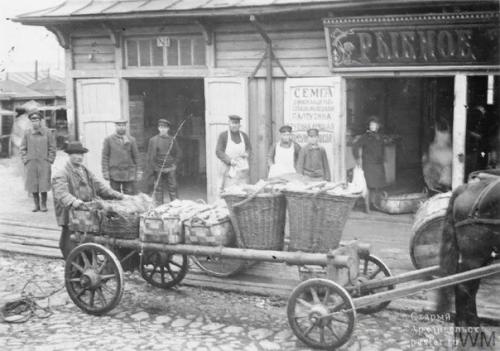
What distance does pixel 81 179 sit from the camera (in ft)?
23.1

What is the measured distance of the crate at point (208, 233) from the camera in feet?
19.8

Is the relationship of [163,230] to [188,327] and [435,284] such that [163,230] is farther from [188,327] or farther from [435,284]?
[435,284]

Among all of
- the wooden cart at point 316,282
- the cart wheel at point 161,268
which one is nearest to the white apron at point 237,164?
the cart wheel at point 161,268

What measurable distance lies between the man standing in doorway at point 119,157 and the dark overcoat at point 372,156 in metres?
4.03

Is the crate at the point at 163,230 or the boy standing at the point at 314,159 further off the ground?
the boy standing at the point at 314,159

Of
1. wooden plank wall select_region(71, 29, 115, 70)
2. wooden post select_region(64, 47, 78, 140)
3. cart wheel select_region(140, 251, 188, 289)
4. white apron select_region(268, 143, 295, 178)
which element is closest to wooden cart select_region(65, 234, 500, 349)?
cart wheel select_region(140, 251, 188, 289)

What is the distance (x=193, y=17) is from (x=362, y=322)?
6700 millimetres

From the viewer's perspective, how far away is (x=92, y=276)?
20.6ft

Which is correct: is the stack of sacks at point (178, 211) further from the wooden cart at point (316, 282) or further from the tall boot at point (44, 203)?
the tall boot at point (44, 203)

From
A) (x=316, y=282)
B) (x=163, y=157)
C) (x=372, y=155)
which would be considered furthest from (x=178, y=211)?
(x=372, y=155)

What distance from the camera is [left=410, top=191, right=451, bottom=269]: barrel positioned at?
6.95m

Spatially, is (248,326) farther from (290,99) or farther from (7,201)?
(7,201)

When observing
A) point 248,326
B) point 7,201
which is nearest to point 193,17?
point 7,201

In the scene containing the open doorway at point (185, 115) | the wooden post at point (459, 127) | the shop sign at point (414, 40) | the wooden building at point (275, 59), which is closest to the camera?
the shop sign at point (414, 40)
